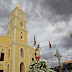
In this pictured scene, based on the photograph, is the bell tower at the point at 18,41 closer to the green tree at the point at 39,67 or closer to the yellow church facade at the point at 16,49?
the yellow church facade at the point at 16,49

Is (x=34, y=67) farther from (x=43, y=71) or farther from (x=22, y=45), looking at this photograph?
(x=22, y=45)

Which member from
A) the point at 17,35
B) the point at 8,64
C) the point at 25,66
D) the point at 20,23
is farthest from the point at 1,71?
the point at 20,23

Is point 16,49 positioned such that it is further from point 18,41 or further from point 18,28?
point 18,28

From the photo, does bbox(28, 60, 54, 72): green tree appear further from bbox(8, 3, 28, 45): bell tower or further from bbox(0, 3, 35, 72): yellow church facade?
bbox(8, 3, 28, 45): bell tower

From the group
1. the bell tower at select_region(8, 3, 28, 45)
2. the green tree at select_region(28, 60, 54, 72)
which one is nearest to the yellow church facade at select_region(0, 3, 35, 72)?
the bell tower at select_region(8, 3, 28, 45)

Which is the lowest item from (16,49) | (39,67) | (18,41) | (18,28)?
(39,67)

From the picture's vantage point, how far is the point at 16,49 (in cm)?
1842

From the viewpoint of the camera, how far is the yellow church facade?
698 inches

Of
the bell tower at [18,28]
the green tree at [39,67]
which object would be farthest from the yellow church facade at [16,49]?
the green tree at [39,67]

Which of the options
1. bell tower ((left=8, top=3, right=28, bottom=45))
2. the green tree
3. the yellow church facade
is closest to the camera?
the green tree

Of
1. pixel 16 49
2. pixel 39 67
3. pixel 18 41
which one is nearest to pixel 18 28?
pixel 18 41

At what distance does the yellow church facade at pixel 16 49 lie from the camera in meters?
17.7

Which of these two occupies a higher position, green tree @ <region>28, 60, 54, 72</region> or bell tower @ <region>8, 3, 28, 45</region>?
bell tower @ <region>8, 3, 28, 45</region>

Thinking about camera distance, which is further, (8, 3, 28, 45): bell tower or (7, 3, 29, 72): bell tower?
(8, 3, 28, 45): bell tower
